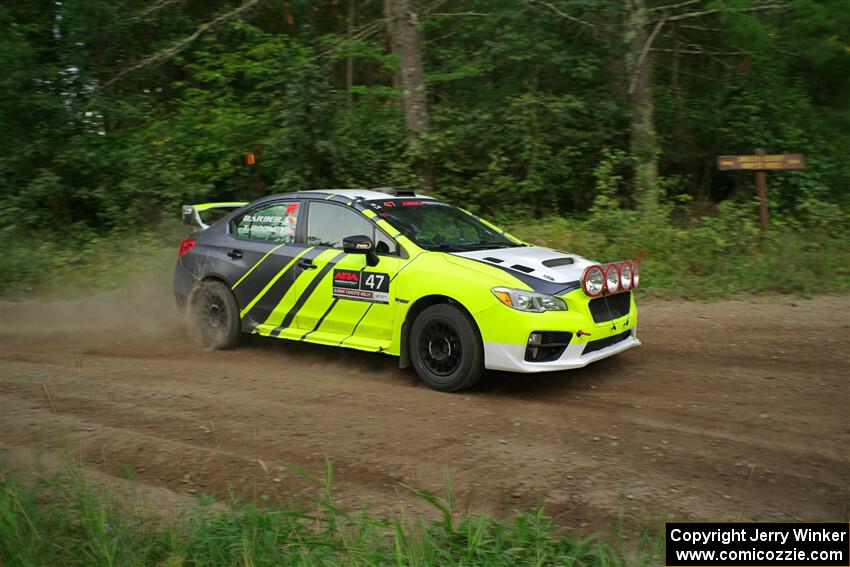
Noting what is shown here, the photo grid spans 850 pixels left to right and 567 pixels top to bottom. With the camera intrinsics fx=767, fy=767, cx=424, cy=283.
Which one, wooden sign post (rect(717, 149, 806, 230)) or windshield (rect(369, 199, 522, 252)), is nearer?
windshield (rect(369, 199, 522, 252))

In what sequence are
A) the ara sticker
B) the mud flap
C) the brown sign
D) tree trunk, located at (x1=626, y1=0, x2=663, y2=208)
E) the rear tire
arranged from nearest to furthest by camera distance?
the mud flap, the ara sticker, the rear tire, the brown sign, tree trunk, located at (x1=626, y1=0, x2=663, y2=208)

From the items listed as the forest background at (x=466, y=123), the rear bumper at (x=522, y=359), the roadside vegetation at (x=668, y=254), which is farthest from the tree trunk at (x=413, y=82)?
the rear bumper at (x=522, y=359)

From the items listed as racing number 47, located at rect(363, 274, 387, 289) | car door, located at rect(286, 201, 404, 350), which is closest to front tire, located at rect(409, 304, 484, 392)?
car door, located at rect(286, 201, 404, 350)

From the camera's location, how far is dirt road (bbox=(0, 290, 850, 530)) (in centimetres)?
452

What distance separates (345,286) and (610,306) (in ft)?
7.89

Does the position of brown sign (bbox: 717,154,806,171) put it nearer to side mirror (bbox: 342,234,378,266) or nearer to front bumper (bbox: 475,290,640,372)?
front bumper (bbox: 475,290,640,372)

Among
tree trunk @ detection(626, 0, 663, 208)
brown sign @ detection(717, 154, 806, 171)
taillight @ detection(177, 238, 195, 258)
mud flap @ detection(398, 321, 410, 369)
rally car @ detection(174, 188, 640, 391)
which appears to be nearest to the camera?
rally car @ detection(174, 188, 640, 391)

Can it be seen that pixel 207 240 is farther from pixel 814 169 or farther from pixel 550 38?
pixel 814 169

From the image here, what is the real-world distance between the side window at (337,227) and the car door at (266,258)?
162 millimetres

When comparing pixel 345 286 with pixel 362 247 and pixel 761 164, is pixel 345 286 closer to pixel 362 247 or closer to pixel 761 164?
pixel 362 247

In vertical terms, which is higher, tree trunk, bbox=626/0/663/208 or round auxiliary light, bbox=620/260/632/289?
tree trunk, bbox=626/0/663/208

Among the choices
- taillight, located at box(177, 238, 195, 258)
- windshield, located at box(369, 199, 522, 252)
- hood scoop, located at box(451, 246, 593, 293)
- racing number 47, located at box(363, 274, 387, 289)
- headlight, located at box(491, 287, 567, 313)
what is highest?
windshield, located at box(369, 199, 522, 252)

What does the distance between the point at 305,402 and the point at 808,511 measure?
12.2 feet

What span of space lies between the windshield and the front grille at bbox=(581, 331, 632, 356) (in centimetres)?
137
